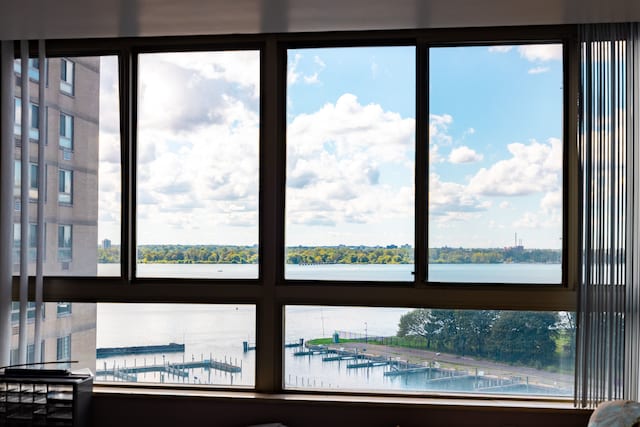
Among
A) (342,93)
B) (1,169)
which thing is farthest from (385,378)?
(1,169)

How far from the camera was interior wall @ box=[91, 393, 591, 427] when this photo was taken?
3.93m

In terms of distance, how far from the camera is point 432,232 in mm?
4148

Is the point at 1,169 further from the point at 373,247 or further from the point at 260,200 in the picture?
the point at 373,247

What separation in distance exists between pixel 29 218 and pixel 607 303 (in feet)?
11.3

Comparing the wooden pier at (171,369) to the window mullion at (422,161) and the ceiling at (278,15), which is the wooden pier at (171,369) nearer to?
the window mullion at (422,161)

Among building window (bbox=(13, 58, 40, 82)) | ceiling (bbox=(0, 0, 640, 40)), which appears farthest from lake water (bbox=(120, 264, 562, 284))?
ceiling (bbox=(0, 0, 640, 40))

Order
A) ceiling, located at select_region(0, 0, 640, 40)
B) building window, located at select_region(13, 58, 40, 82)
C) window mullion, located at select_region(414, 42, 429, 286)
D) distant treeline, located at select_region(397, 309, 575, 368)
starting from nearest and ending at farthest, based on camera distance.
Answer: ceiling, located at select_region(0, 0, 640, 40) → distant treeline, located at select_region(397, 309, 575, 368) → window mullion, located at select_region(414, 42, 429, 286) → building window, located at select_region(13, 58, 40, 82)

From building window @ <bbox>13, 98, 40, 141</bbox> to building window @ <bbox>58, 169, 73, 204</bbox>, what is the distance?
0.90 feet

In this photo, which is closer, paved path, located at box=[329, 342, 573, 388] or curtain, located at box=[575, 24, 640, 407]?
curtain, located at box=[575, 24, 640, 407]

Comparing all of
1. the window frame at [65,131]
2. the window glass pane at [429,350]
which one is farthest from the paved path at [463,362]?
the window frame at [65,131]

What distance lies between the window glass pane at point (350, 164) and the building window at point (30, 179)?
5.20 feet

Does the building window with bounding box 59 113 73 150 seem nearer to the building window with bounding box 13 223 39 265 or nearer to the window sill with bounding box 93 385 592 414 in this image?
the building window with bounding box 13 223 39 265

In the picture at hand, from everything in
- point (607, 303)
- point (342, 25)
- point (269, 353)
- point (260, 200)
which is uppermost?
point (342, 25)

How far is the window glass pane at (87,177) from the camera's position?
4.38 metres
